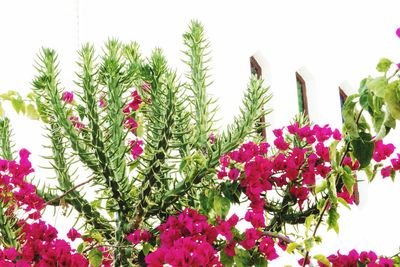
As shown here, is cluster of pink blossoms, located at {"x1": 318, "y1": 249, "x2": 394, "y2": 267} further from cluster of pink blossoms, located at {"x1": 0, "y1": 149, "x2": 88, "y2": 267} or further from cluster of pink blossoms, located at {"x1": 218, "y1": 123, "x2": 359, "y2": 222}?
cluster of pink blossoms, located at {"x1": 0, "y1": 149, "x2": 88, "y2": 267}

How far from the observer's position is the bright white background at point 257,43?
389cm

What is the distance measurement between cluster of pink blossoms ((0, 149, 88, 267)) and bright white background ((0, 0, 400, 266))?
396 mm

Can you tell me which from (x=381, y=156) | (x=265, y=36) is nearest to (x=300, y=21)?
(x=265, y=36)

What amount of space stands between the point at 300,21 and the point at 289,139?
3.80 metres

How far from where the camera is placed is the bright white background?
3.89m

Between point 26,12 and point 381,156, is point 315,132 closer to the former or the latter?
point 381,156

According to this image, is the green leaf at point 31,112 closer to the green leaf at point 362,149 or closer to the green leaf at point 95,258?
the green leaf at point 95,258

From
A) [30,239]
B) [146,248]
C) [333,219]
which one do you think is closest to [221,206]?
[146,248]

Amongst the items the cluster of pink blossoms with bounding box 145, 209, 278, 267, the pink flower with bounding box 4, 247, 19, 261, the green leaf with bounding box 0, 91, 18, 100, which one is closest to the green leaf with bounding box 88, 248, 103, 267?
Answer: the cluster of pink blossoms with bounding box 145, 209, 278, 267

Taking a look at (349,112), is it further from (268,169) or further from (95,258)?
(95,258)

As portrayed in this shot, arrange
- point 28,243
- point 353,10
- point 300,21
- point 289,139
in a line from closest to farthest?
point 28,243
point 289,139
point 300,21
point 353,10

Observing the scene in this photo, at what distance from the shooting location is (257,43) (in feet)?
19.1

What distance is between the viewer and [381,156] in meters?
2.60

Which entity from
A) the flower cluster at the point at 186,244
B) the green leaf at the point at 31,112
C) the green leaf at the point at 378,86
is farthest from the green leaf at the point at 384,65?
the green leaf at the point at 31,112
